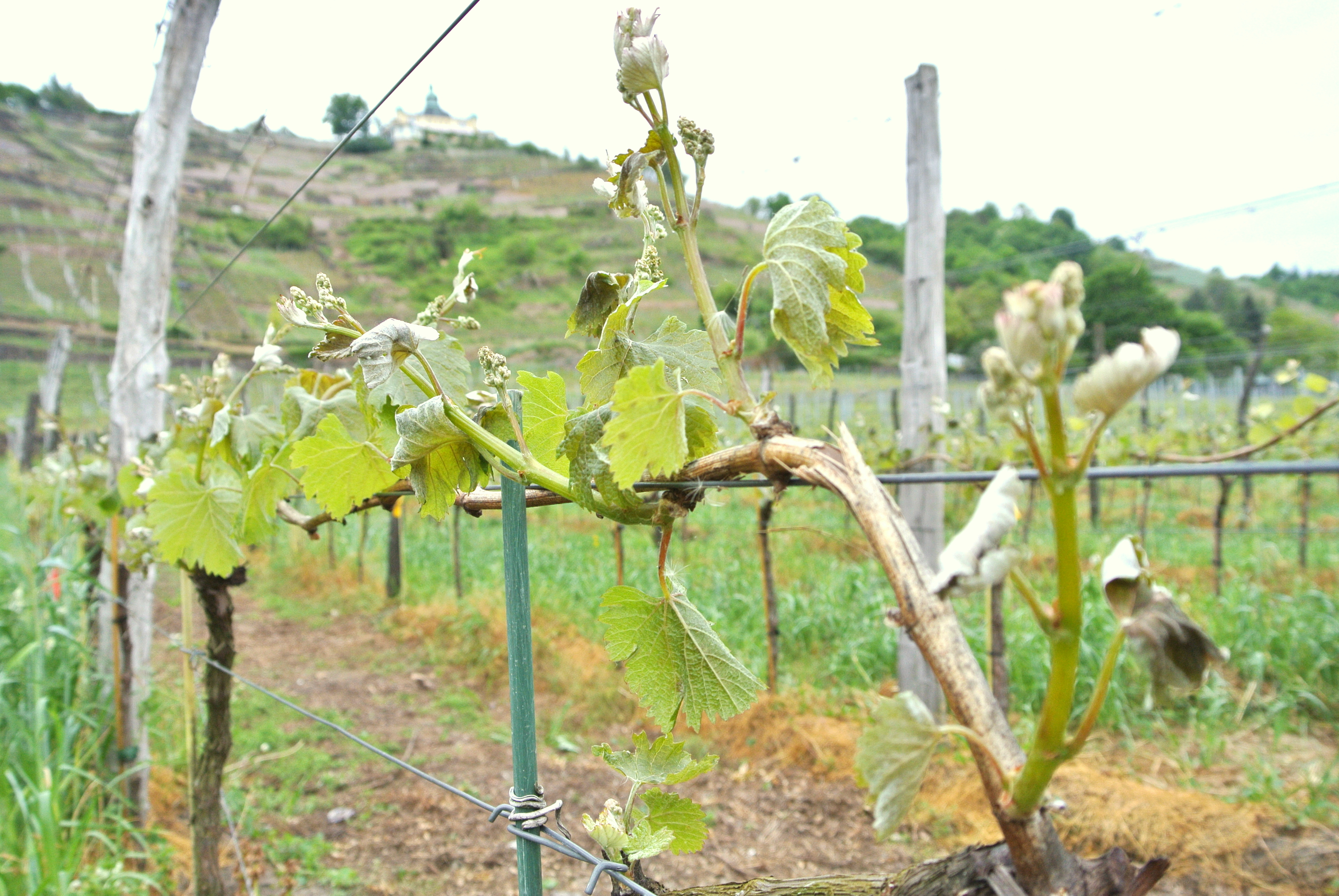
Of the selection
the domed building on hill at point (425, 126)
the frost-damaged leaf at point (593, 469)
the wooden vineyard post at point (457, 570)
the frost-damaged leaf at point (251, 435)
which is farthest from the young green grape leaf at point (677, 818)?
the domed building on hill at point (425, 126)

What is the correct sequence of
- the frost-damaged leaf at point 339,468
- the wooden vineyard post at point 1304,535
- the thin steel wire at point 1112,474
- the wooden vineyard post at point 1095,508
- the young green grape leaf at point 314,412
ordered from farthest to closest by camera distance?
the wooden vineyard post at point 1095,508
the wooden vineyard post at point 1304,535
the young green grape leaf at point 314,412
the frost-damaged leaf at point 339,468
the thin steel wire at point 1112,474

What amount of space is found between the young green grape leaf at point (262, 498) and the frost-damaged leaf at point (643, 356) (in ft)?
2.70

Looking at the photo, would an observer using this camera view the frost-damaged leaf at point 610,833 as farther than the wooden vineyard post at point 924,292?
No

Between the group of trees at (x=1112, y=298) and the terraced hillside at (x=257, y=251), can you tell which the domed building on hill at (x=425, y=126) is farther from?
the group of trees at (x=1112, y=298)

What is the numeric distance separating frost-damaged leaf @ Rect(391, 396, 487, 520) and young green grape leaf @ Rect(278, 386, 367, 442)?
27 cm

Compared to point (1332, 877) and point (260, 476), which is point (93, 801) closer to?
point (260, 476)

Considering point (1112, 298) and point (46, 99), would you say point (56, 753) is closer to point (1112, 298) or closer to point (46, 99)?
point (46, 99)

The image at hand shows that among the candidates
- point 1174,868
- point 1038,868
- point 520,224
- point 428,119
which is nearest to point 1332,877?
point 1174,868

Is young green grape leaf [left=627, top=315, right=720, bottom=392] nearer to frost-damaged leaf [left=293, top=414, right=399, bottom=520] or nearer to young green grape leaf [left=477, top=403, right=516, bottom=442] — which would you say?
young green grape leaf [left=477, top=403, right=516, bottom=442]

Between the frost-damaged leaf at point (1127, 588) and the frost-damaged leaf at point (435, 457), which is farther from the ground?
the frost-damaged leaf at point (435, 457)

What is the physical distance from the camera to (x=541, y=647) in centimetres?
570

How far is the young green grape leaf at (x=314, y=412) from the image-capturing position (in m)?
1.27

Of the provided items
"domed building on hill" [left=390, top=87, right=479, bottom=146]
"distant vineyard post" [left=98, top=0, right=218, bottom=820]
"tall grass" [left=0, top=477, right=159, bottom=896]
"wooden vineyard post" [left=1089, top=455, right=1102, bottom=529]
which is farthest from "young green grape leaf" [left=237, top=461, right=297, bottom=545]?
"domed building on hill" [left=390, top=87, right=479, bottom=146]

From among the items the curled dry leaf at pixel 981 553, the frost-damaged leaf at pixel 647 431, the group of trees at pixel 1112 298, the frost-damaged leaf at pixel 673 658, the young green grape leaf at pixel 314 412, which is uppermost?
the group of trees at pixel 1112 298
